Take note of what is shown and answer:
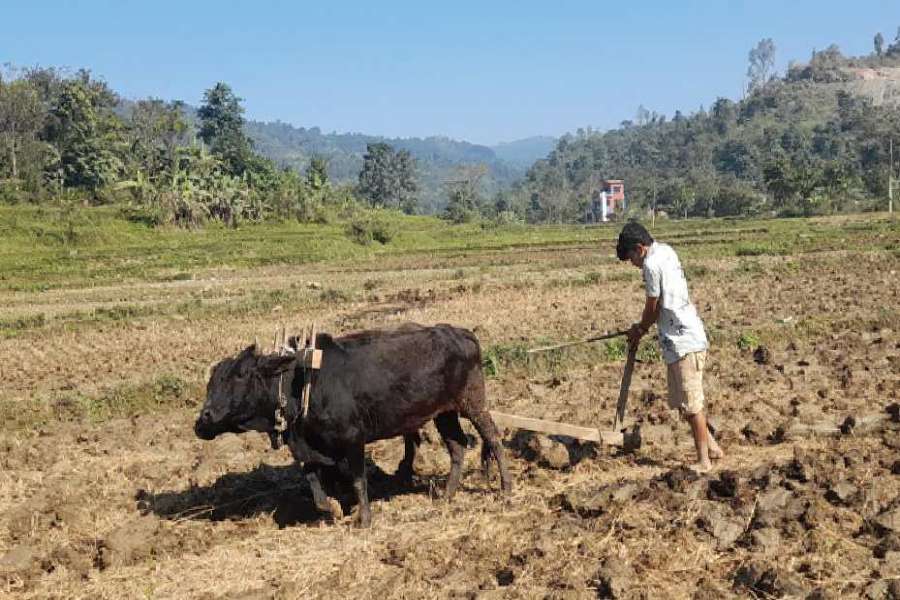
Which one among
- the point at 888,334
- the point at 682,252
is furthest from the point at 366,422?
the point at 682,252

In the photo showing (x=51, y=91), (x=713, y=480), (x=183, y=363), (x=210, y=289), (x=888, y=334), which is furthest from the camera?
(x=51, y=91)

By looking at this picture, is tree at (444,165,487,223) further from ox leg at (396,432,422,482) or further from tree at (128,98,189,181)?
ox leg at (396,432,422,482)

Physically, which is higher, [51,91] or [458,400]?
[51,91]

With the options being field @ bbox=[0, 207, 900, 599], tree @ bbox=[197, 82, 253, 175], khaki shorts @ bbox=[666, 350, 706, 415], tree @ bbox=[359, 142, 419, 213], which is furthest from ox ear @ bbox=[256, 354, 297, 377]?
tree @ bbox=[359, 142, 419, 213]

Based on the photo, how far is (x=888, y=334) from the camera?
12078 millimetres

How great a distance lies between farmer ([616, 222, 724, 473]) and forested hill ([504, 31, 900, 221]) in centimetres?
6252

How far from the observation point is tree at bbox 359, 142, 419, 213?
9944cm

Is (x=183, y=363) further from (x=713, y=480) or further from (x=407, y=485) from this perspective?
(x=713, y=480)

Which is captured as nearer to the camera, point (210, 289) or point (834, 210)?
point (210, 289)

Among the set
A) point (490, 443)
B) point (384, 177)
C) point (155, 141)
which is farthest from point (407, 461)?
point (384, 177)

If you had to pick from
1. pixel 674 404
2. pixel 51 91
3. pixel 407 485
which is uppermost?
pixel 51 91

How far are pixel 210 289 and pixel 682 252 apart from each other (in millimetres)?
16544

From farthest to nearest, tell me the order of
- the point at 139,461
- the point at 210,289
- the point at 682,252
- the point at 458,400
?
the point at 682,252
the point at 210,289
the point at 139,461
the point at 458,400

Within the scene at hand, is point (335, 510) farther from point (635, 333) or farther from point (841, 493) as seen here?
point (841, 493)
